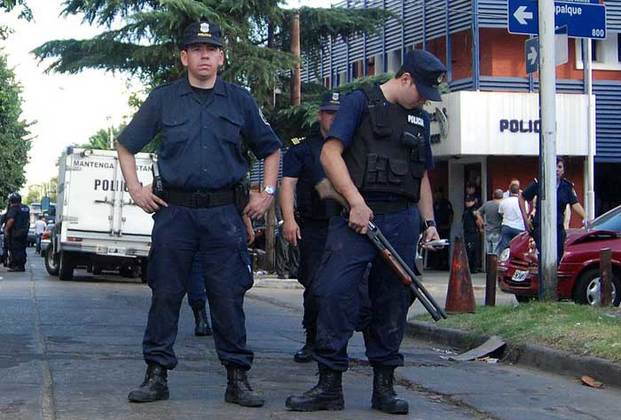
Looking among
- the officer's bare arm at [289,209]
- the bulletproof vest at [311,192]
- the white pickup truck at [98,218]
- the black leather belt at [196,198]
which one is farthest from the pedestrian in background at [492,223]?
the black leather belt at [196,198]

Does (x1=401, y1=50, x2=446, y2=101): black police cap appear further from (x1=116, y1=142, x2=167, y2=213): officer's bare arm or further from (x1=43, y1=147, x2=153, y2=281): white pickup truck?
(x1=43, y1=147, x2=153, y2=281): white pickup truck

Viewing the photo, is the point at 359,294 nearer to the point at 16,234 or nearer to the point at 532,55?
the point at 532,55

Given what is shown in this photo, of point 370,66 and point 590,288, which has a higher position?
point 370,66

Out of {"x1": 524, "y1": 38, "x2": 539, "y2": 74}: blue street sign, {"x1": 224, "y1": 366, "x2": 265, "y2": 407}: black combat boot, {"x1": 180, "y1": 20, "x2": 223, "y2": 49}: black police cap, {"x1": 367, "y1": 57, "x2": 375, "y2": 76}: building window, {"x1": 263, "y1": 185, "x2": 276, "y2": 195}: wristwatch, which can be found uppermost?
{"x1": 367, "y1": 57, "x2": 375, "y2": 76}: building window

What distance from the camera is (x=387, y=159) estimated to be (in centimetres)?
588

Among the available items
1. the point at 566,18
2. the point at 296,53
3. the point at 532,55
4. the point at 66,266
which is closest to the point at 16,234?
the point at 66,266

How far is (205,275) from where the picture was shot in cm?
599

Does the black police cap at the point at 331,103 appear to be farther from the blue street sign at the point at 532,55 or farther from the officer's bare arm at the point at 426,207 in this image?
the blue street sign at the point at 532,55

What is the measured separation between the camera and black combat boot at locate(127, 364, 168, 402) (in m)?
5.84

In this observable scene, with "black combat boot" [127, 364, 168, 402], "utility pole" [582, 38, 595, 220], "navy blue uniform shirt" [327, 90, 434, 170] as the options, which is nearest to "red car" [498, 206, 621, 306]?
"navy blue uniform shirt" [327, 90, 434, 170]

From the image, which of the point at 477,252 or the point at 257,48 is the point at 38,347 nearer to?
the point at 257,48

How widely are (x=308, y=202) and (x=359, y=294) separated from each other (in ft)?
6.60

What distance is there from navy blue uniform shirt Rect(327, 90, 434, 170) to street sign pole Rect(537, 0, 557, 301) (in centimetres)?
495

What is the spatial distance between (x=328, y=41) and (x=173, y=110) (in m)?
18.2
